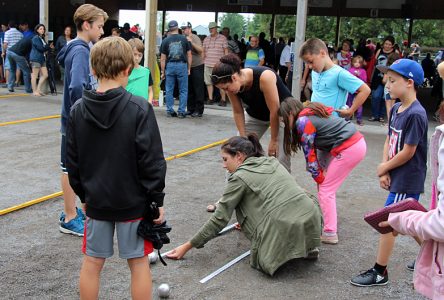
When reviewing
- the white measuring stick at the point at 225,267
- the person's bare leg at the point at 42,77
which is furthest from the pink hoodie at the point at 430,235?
the person's bare leg at the point at 42,77

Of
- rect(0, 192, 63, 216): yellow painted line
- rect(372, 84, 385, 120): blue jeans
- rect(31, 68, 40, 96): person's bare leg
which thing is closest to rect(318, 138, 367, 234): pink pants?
rect(0, 192, 63, 216): yellow painted line

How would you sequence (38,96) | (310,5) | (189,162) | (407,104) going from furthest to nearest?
(310,5), (38,96), (189,162), (407,104)

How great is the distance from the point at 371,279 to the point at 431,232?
168 cm

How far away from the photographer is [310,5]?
2106 centimetres

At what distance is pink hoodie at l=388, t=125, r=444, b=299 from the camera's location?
1.99m

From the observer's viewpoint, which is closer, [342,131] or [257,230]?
[257,230]

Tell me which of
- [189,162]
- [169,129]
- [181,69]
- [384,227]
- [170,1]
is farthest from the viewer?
[170,1]

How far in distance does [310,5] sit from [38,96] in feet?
40.6

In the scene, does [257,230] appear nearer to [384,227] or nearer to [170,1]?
[384,227]

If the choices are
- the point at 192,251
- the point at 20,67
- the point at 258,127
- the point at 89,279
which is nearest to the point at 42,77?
the point at 20,67

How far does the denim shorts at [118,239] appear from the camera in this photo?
2.70m

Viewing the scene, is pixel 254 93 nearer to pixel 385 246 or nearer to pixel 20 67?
pixel 385 246

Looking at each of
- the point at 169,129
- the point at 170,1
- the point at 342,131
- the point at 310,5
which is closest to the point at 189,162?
the point at 169,129

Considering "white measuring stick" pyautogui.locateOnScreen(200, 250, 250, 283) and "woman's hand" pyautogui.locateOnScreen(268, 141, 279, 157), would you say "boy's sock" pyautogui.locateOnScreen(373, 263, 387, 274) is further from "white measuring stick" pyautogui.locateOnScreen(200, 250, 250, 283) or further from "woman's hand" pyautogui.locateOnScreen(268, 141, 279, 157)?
"woman's hand" pyautogui.locateOnScreen(268, 141, 279, 157)
